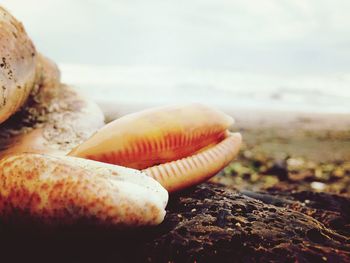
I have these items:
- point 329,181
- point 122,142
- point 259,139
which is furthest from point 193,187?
point 259,139

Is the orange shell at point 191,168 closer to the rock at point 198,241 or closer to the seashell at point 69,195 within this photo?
the rock at point 198,241

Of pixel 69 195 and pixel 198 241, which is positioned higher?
pixel 69 195

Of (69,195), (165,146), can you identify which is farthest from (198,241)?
(165,146)

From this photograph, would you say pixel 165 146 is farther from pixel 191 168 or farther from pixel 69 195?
pixel 69 195

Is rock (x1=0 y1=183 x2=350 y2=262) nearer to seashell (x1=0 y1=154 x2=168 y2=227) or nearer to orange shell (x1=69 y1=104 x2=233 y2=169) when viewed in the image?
seashell (x1=0 y1=154 x2=168 y2=227)

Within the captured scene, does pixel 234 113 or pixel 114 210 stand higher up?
pixel 114 210

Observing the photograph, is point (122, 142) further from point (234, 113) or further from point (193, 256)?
point (234, 113)
